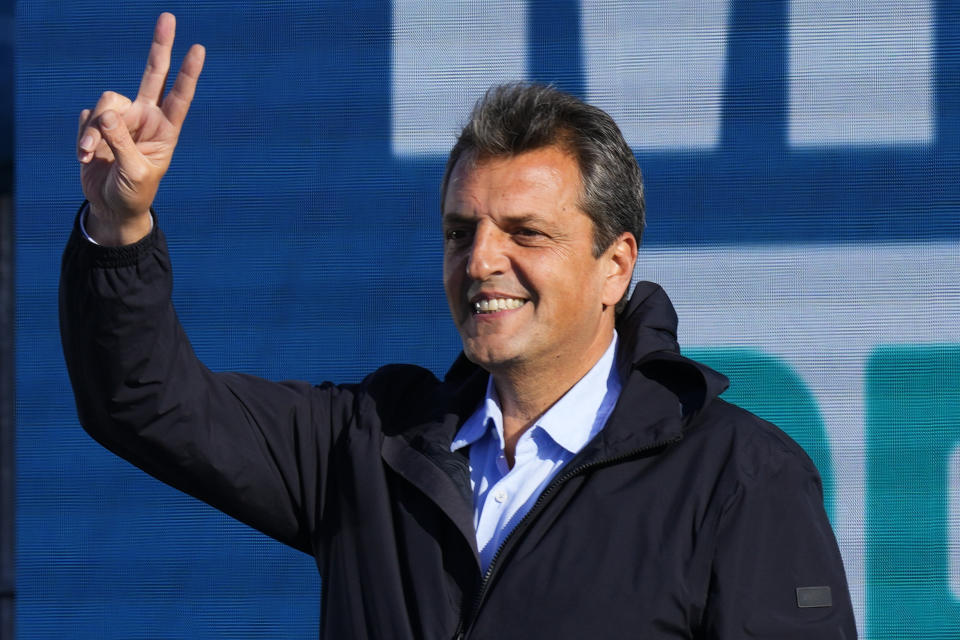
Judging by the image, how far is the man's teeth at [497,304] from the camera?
128 cm

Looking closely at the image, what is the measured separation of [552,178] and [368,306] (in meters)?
1.24

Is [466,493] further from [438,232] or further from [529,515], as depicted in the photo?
[438,232]

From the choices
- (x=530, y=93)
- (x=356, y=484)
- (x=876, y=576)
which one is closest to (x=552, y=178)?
(x=530, y=93)

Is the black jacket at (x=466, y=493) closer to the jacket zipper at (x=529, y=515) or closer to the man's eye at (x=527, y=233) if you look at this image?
the jacket zipper at (x=529, y=515)

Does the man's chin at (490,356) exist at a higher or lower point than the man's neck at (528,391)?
higher

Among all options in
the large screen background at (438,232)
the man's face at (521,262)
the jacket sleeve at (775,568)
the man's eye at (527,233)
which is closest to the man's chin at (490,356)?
the man's face at (521,262)

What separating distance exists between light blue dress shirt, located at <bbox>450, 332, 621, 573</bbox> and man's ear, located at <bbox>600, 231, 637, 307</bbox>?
0.07 meters

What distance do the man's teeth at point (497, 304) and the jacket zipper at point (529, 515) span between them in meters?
0.21

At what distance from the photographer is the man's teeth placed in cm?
128

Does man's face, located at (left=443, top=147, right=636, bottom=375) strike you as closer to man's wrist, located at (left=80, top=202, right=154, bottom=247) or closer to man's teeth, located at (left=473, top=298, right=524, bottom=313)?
man's teeth, located at (left=473, top=298, right=524, bottom=313)

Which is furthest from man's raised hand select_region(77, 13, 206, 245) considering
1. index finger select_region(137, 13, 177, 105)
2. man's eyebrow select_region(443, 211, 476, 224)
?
man's eyebrow select_region(443, 211, 476, 224)

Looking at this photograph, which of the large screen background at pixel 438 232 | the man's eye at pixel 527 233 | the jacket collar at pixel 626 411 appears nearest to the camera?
the jacket collar at pixel 626 411

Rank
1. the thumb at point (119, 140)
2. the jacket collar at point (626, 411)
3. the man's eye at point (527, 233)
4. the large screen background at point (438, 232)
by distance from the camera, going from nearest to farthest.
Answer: the thumb at point (119, 140), the jacket collar at point (626, 411), the man's eye at point (527, 233), the large screen background at point (438, 232)

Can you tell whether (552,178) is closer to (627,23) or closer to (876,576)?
(627,23)
